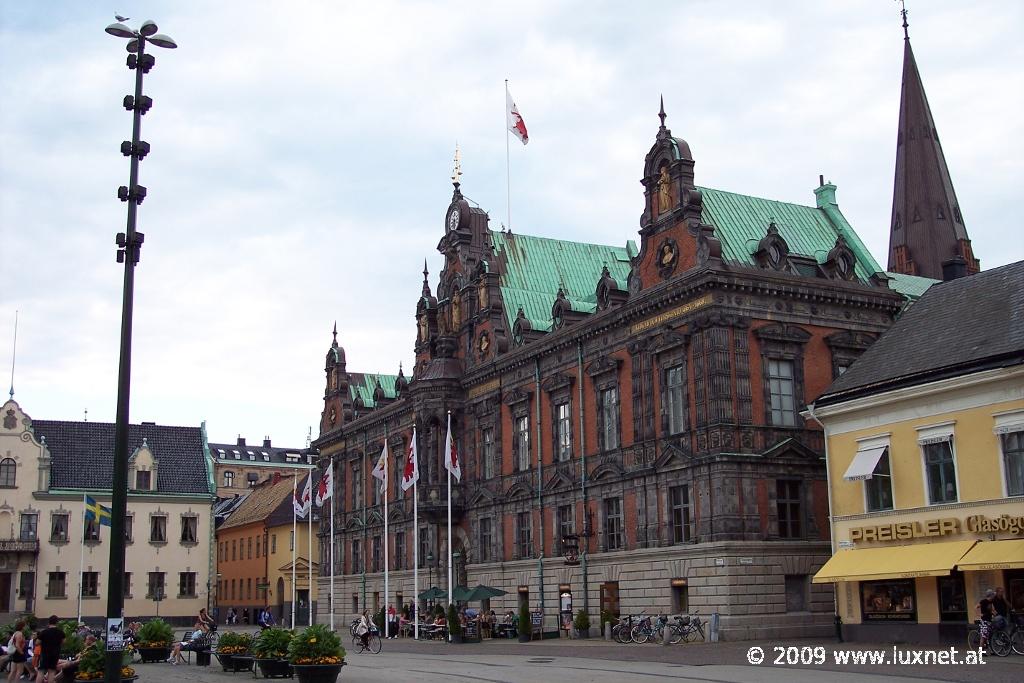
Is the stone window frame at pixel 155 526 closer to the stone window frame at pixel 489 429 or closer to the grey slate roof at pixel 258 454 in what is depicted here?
the stone window frame at pixel 489 429

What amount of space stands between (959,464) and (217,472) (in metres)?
121

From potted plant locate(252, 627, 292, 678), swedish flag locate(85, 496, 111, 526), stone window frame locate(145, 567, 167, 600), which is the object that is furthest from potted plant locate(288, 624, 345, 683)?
stone window frame locate(145, 567, 167, 600)

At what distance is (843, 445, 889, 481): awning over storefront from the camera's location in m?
36.3

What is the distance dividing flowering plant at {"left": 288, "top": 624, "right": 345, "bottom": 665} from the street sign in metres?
6.35

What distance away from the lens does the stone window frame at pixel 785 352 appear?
143 feet

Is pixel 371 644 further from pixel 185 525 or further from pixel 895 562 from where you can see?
pixel 185 525

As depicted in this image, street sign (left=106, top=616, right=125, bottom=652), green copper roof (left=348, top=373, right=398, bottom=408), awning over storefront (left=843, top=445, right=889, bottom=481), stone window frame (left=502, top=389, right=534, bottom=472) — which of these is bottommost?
street sign (left=106, top=616, right=125, bottom=652)

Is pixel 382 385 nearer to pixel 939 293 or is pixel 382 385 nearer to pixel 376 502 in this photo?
pixel 376 502

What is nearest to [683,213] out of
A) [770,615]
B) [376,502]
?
[770,615]

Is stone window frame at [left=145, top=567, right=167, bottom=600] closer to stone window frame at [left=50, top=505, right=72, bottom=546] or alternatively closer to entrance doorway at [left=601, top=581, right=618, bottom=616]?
stone window frame at [left=50, top=505, right=72, bottom=546]

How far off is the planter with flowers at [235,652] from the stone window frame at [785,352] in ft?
69.8

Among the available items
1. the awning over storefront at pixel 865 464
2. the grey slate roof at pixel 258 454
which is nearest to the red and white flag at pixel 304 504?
the awning over storefront at pixel 865 464

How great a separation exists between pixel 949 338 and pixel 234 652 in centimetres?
2418

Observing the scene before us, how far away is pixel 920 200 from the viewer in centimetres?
7744
